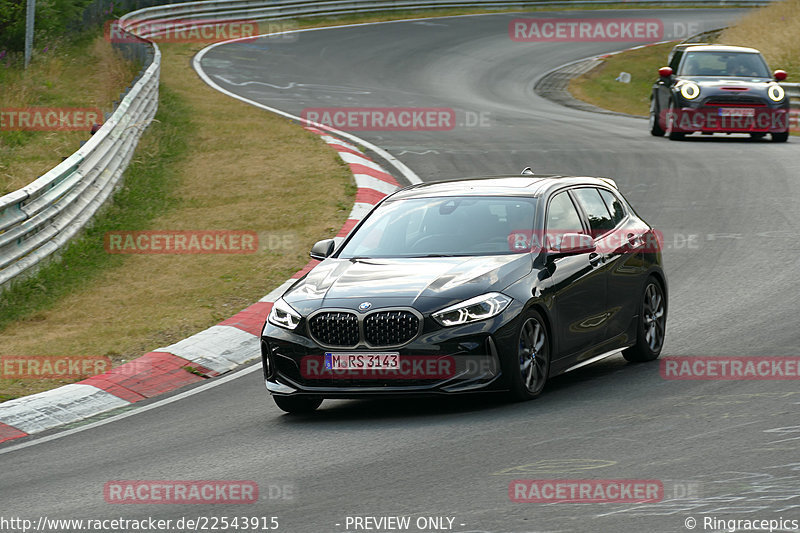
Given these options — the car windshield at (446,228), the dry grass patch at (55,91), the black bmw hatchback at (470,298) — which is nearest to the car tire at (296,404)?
the black bmw hatchback at (470,298)

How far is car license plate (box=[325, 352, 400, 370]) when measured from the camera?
7945 millimetres

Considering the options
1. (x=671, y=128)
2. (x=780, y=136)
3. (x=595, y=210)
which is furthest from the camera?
(x=671, y=128)

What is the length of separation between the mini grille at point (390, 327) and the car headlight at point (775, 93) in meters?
15.8

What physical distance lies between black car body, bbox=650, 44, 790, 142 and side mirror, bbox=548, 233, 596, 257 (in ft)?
46.8

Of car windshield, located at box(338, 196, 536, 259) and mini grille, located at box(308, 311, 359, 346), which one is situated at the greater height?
car windshield, located at box(338, 196, 536, 259)

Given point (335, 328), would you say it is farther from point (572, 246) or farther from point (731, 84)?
point (731, 84)

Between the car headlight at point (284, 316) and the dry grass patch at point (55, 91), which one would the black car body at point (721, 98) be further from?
the car headlight at point (284, 316)

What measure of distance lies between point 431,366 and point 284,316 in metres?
1.11

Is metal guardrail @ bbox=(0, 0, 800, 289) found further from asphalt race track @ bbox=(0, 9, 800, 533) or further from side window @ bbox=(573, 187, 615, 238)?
side window @ bbox=(573, 187, 615, 238)

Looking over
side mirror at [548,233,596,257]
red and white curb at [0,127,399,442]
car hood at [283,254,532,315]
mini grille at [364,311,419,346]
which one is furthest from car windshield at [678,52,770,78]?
mini grille at [364,311,419,346]

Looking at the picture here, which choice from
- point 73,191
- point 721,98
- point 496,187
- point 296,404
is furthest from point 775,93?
point 296,404

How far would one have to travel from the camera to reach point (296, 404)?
8594mm

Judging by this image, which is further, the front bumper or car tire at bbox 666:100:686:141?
car tire at bbox 666:100:686:141

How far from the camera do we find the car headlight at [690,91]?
22391mm
